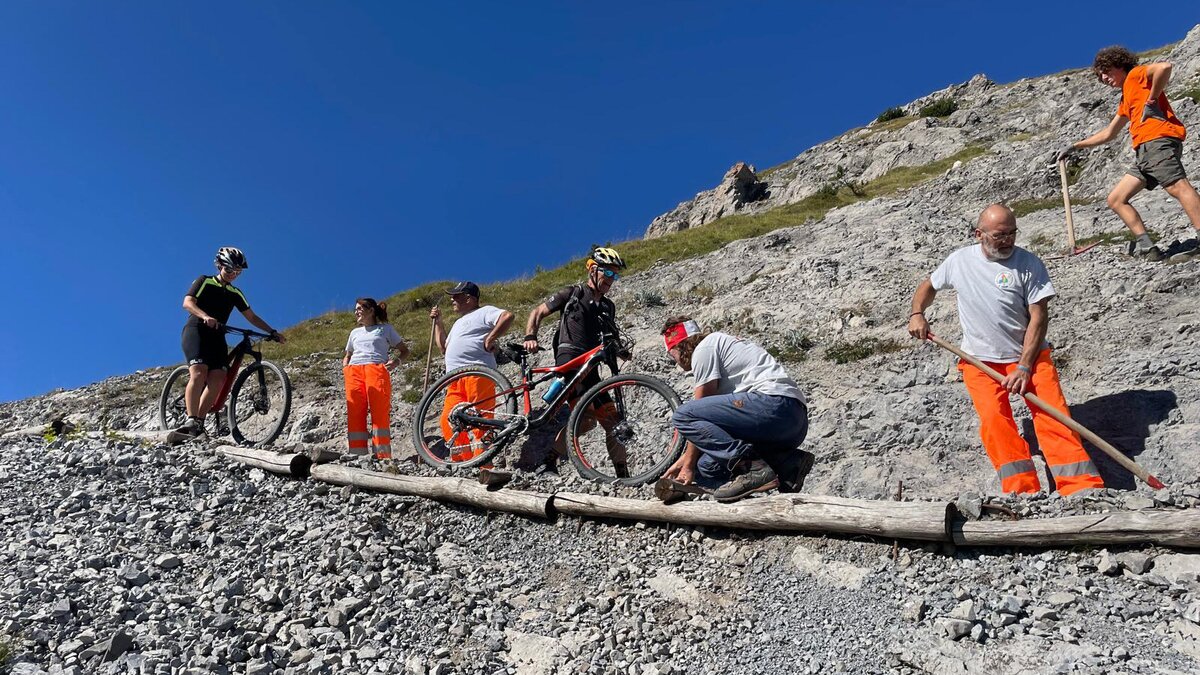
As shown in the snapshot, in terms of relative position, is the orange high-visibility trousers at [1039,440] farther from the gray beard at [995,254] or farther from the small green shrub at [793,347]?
the small green shrub at [793,347]

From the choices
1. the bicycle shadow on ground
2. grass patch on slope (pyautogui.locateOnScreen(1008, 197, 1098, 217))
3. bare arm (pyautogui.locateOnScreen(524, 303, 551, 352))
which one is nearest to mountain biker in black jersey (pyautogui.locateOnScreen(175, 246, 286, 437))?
bare arm (pyautogui.locateOnScreen(524, 303, 551, 352))

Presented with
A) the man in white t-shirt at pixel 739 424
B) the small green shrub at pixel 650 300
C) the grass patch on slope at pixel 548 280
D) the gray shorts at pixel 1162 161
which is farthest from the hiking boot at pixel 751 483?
the grass patch on slope at pixel 548 280

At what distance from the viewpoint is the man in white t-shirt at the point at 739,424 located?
252 inches

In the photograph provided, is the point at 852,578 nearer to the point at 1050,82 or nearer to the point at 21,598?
the point at 21,598

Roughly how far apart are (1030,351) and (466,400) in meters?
6.01

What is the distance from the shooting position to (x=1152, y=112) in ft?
28.6

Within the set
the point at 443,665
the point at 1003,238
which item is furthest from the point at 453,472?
the point at 1003,238

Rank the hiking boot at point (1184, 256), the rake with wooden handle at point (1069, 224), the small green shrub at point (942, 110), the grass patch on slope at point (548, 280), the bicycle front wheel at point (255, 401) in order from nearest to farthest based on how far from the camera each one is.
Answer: the hiking boot at point (1184, 256), the bicycle front wheel at point (255, 401), the rake with wooden handle at point (1069, 224), the grass patch on slope at point (548, 280), the small green shrub at point (942, 110)

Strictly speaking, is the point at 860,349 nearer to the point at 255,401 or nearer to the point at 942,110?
the point at 255,401

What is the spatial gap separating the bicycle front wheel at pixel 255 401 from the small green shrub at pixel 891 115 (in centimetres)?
4410

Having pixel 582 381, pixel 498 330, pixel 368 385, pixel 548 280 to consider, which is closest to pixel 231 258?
pixel 368 385

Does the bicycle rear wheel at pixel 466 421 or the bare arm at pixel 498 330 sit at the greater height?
the bare arm at pixel 498 330

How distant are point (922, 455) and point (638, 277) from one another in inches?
490

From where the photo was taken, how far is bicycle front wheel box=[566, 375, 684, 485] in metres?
7.54
